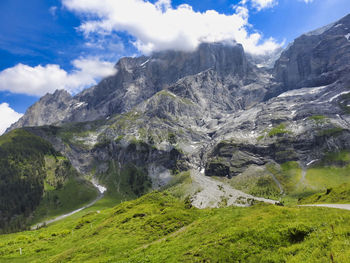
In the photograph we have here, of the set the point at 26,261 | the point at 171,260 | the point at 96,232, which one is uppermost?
the point at 171,260

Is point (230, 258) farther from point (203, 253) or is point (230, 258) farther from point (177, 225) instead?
point (177, 225)

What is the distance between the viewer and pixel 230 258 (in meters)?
17.4

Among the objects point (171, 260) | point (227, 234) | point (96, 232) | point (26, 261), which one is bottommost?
point (26, 261)

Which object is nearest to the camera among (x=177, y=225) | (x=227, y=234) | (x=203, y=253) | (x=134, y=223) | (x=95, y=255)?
(x=203, y=253)

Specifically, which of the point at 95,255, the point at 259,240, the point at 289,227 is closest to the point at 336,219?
the point at 289,227

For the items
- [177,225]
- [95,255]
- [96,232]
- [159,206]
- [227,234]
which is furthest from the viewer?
[159,206]

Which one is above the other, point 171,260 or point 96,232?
point 171,260

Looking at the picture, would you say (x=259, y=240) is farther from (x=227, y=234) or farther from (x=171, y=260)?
(x=171, y=260)

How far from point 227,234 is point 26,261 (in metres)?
47.5

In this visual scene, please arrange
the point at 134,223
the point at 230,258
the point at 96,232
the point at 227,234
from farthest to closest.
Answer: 1. the point at 96,232
2. the point at 134,223
3. the point at 227,234
4. the point at 230,258

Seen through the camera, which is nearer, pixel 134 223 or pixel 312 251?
pixel 312 251

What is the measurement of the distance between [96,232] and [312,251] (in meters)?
45.4

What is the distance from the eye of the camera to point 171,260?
2094 centimetres

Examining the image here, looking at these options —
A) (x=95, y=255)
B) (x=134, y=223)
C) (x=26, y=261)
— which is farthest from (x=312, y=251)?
(x=26, y=261)
